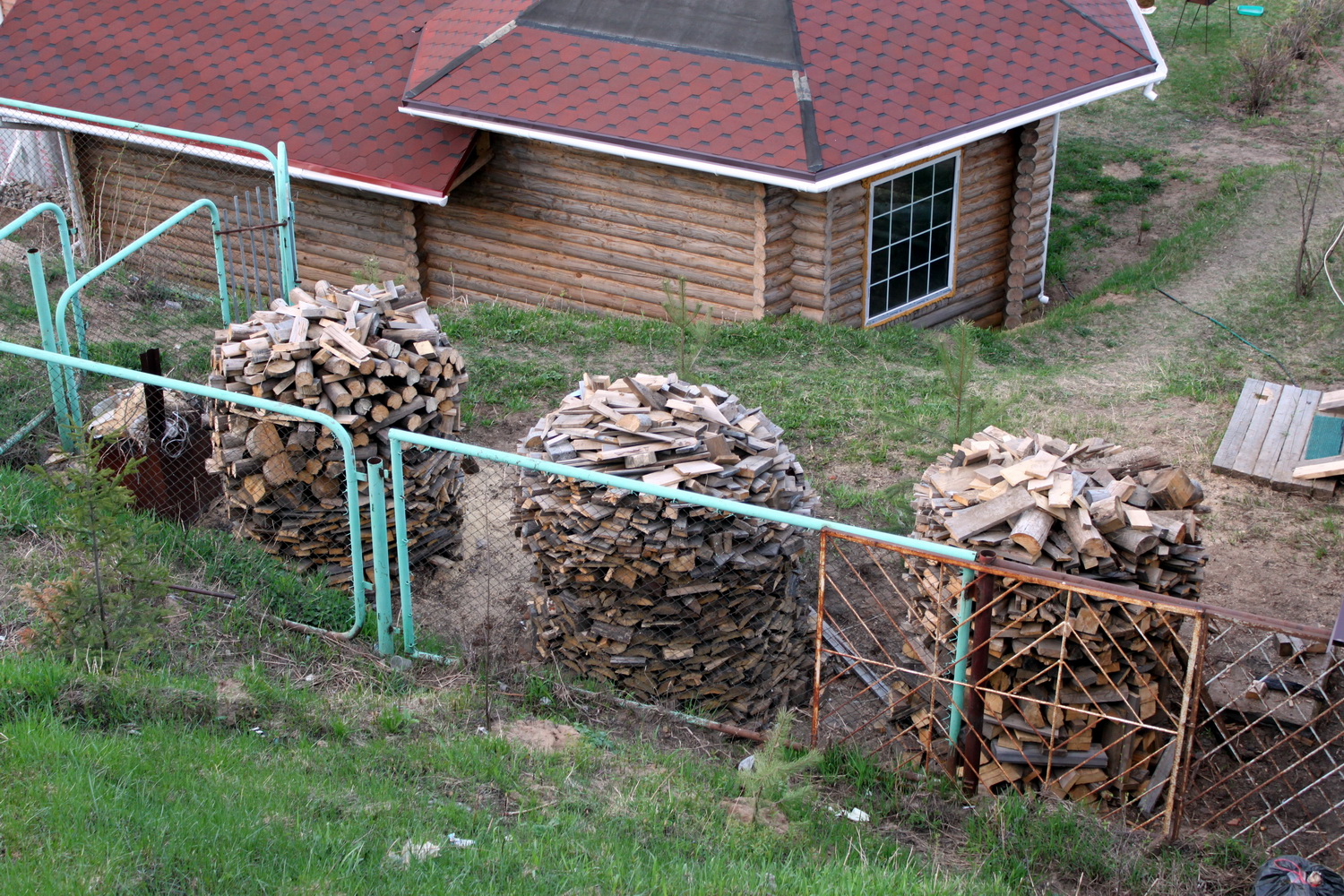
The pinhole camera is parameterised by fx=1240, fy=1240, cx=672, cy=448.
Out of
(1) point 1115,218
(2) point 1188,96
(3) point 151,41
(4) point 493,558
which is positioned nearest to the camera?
(4) point 493,558

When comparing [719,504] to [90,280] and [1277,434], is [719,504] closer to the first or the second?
[90,280]

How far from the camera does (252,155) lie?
1323 cm

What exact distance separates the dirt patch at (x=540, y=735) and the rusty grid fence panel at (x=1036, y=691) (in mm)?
1146

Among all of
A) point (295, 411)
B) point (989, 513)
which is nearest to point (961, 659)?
point (989, 513)

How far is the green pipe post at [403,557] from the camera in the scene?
6027 mm

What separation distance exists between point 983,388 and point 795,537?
494 centimetres

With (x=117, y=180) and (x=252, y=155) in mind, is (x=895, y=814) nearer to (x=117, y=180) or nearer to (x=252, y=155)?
(x=252, y=155)

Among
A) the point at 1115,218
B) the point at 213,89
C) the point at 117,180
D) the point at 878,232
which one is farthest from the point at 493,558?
the point at 1115,218

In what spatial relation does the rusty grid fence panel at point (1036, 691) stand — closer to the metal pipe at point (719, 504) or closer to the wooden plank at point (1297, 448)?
the metal pipe at point (719, 504)

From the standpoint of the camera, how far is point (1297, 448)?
375 inches

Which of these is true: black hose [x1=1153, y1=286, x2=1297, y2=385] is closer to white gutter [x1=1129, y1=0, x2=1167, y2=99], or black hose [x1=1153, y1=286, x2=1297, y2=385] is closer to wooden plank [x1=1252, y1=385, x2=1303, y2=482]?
wooden plank [x1=1252, y1=385, x2=1303, y2=482]

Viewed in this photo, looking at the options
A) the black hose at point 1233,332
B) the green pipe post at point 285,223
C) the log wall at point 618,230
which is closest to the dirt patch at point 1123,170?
the log wall at point 618,230

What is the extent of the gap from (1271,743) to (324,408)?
5.59 m

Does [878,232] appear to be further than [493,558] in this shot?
Yes
